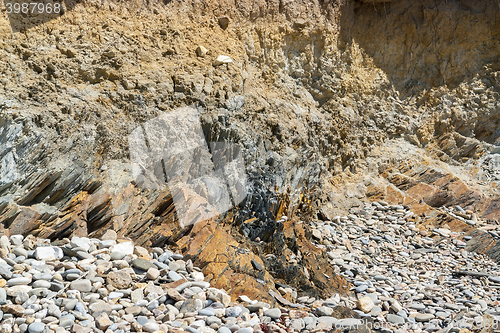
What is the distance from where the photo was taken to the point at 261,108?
7.59 m

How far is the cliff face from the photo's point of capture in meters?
5.22

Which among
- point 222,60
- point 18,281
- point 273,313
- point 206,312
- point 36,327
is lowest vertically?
point 273,313

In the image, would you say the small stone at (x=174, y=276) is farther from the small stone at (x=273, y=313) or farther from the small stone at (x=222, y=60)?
the small stone at (x=222, y=60)

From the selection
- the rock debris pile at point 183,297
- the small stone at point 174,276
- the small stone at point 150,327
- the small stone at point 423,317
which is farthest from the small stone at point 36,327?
the small stone at point 423,317

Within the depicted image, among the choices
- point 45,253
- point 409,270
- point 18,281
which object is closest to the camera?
point 18,281

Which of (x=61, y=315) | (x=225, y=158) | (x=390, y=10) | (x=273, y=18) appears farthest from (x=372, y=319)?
(x=390, y=10)

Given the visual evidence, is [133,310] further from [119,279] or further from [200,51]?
[200,51]

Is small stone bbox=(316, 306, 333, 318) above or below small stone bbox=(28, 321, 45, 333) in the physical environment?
below

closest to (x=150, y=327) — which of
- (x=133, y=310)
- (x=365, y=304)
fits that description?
(x=133, y=310)

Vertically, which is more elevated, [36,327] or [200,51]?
[200,51]

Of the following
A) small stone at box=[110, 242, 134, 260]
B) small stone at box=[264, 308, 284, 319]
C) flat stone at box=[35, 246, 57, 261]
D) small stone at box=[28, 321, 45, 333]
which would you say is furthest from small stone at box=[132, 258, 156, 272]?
small stone at box=[264, 308, 284, 319]

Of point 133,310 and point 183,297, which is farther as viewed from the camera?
point 183,297

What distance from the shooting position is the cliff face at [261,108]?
5219 mm

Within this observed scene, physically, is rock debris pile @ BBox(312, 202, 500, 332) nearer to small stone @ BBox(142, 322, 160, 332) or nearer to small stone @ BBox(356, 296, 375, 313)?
small stone @ BBox(356, 296, 375, 313)
